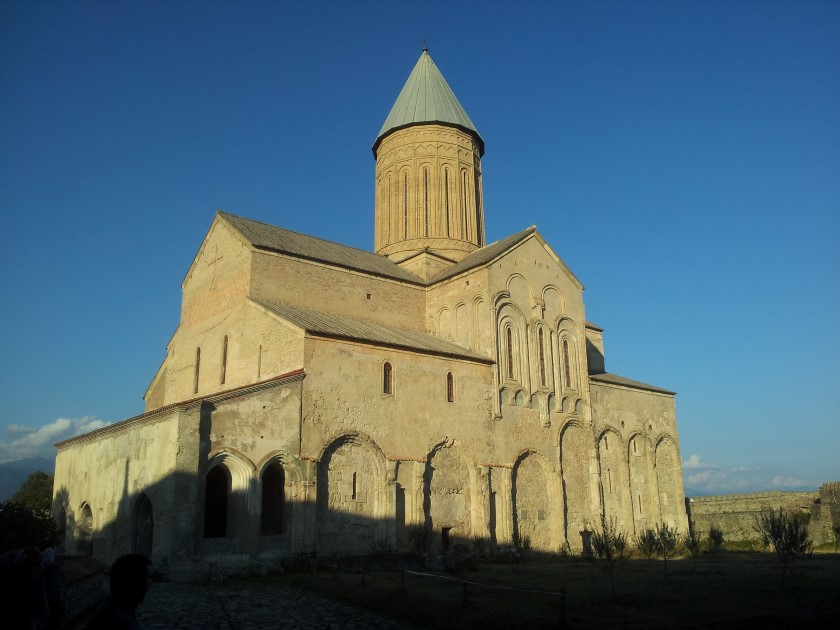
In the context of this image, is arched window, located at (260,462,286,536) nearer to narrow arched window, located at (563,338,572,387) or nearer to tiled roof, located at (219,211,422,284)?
tiled roof, located at (219,211,422,284)

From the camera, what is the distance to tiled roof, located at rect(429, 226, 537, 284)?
23609 mm

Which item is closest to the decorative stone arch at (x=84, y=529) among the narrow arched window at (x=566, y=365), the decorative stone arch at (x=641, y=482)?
the narrow arched window at (x=566, y=365)

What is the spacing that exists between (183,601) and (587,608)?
22.9 feet

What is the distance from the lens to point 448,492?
1997 cm

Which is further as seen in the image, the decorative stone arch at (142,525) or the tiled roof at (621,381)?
the tiled roof at (621,381)

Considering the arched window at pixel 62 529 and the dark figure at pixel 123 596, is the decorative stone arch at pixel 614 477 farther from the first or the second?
the dark figure at pixel 123 596

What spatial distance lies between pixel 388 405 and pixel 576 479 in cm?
836

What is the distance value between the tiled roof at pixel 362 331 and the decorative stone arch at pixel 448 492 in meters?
2.94

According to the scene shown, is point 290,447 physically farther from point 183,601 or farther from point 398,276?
point 398,276

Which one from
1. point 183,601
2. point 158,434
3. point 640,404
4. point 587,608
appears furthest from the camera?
point 640,404

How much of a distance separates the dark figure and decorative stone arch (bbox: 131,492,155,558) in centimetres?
1354

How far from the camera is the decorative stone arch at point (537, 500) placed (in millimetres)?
21578

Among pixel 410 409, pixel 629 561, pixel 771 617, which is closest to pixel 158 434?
pixel 410 409

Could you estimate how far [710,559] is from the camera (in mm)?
21094
